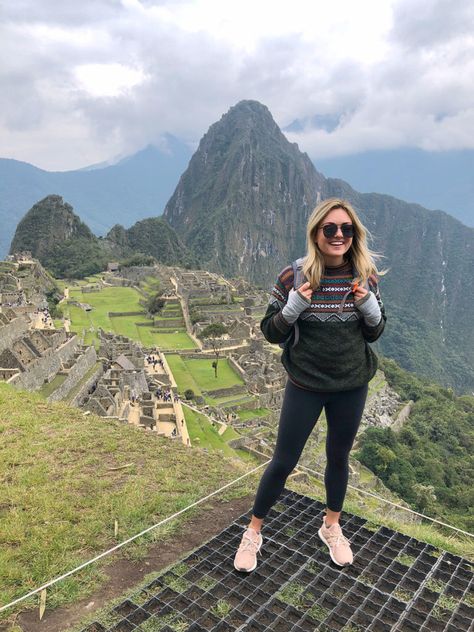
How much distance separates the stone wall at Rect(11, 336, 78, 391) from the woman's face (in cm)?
868

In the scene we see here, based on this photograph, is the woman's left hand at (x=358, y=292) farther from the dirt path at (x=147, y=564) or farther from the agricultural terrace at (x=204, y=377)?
the agricultural terrace at (x=204, y=377)

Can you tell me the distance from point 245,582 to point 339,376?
1.26 metres

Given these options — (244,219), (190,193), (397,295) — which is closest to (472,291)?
(397,295)

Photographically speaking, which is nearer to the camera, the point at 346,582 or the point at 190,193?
the point at 346,582

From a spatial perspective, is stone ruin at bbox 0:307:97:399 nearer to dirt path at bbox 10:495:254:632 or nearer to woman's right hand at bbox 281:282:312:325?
dirt path at bbox 10:495:254:632

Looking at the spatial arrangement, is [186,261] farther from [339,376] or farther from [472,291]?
[472,291]

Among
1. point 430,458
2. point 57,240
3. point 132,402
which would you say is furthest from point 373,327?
point 57,240

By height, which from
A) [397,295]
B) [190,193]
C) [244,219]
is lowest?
[397,295]

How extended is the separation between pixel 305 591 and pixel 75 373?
1056 centimetres

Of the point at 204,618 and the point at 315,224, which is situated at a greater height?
the point at 315,224

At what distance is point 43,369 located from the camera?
36.3 ft

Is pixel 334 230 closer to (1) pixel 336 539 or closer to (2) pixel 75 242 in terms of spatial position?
(1) pixel 336 539

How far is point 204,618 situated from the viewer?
91.4 inches

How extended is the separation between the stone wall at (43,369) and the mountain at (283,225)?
273ft
